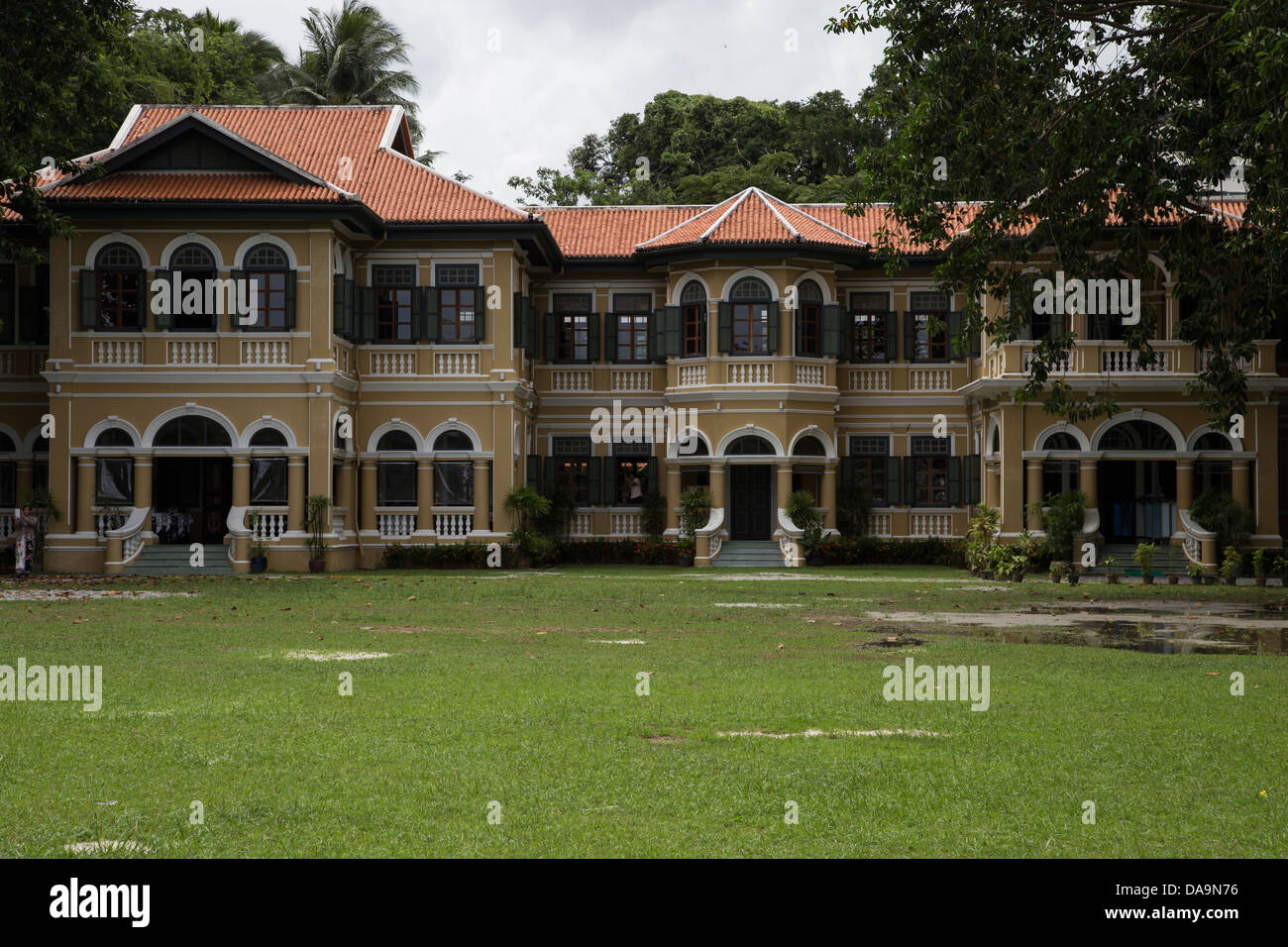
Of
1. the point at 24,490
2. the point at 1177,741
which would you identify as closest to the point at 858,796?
the point at 1177,741

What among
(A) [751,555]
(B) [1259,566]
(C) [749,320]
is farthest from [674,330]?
(B) [1259,566]

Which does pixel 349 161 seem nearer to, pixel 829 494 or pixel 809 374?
pixel 809 374

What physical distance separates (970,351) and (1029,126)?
15477 millimetres

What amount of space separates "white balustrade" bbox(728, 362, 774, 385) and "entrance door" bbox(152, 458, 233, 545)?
12.0 m

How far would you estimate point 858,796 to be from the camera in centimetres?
711

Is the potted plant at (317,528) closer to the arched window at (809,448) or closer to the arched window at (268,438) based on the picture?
the arched window at (268,438)

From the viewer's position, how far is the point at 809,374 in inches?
1266

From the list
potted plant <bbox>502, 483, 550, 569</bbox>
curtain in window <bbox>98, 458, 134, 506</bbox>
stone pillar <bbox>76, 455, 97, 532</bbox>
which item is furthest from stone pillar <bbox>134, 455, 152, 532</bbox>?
potted plant <bbox>502, 483, 550, 569</bbox>

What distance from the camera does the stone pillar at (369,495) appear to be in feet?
99.0

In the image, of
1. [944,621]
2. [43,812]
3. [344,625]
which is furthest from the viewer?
[944,621]

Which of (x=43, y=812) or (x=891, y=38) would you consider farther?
(x=891, y=38)

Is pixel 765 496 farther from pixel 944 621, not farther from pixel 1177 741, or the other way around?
pixel 1177 741

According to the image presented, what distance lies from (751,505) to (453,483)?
24.2 ft

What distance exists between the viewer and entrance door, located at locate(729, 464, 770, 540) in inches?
1288
